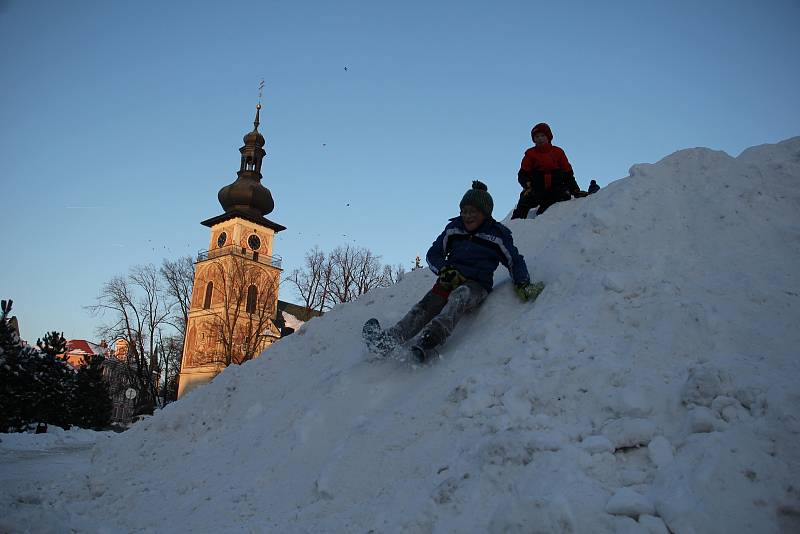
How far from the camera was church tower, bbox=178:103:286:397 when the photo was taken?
4084 cm

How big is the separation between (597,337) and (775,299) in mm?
1225

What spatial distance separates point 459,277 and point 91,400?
22527 mm

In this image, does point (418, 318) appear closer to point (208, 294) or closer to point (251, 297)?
point (251, 297)

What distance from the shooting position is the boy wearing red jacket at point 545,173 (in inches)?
296

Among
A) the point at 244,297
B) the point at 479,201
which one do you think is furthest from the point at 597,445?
the point at 244,297

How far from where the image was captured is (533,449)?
9.00 feet

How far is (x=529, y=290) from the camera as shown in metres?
4.50

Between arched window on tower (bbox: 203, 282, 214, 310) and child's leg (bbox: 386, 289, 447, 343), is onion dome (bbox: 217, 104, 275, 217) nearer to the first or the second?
arched window on tower (bbox: 203, 282, 214, 310)

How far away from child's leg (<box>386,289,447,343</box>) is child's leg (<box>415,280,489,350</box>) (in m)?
0.17

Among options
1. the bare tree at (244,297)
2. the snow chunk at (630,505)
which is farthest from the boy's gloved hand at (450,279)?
the bare tree at (244,297)

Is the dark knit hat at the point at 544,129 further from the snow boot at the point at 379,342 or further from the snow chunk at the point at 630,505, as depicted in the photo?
the snow chunk at the point at 630,505

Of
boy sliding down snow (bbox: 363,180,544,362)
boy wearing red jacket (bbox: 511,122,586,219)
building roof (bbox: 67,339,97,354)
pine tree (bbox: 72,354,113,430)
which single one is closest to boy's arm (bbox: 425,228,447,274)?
boy sliding down snow (bbox: 363,180,544,362)

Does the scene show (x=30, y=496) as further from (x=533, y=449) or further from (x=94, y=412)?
(x=94, y=412)

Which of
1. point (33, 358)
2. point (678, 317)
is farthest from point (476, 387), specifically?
point (33, 358)
